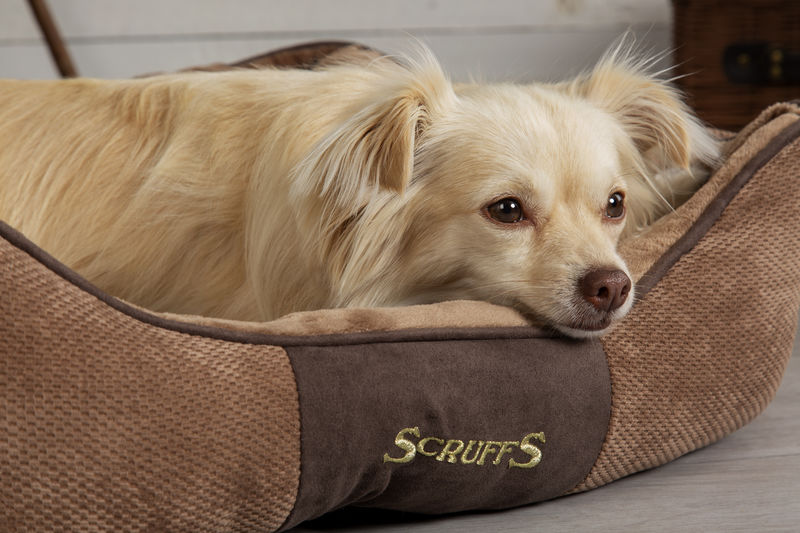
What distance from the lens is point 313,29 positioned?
143 inches

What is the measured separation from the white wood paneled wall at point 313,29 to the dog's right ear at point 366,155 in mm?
2271

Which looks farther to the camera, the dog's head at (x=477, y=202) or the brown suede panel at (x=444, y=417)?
the dog's head at (x=477, y=202)

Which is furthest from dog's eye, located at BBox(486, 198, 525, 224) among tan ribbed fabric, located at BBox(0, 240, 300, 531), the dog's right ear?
tan ribbed fabric, located at BBox(0, 240, 300, 531)

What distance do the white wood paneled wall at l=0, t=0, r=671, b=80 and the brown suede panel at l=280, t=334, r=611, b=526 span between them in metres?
2.55

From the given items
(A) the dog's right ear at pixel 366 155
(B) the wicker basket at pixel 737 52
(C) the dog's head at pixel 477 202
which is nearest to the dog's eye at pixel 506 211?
(C) the dog's head at pixel 477 202

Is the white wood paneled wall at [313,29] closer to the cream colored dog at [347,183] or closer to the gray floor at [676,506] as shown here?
the cream colored dog at [347,183]

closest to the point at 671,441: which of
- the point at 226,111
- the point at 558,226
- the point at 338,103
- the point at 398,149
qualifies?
the point at 558,226

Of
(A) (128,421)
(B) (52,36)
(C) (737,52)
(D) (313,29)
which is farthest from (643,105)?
(B) (52,36)

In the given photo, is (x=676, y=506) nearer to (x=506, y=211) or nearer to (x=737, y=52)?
(x=506, y=211)

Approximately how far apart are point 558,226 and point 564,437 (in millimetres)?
322

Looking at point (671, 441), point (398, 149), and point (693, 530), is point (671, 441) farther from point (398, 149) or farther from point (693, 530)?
point (398, 149)

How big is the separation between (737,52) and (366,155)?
1.87m

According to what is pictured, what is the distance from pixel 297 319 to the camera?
45.0 inches

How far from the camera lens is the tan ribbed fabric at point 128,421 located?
96 centimetres
